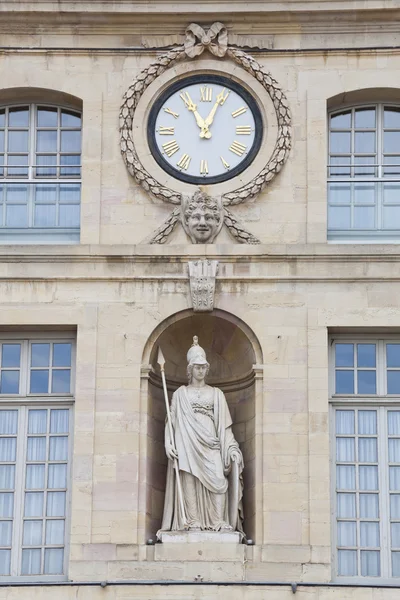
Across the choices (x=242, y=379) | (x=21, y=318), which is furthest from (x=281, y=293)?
(x=21, y=318)

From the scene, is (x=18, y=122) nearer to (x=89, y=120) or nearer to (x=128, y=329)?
(x=89, y=120)

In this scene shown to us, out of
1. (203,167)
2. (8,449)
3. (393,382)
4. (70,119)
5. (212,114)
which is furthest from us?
(70,119)

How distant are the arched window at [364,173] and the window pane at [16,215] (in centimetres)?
388

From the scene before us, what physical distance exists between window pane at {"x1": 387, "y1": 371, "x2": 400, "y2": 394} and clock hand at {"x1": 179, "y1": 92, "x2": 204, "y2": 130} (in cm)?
396

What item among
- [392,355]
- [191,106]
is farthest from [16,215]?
[392,355]

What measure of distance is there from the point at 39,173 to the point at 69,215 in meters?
0.70

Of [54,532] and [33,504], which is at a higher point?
[33,504]

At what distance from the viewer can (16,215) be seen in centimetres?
2686

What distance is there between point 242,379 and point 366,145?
Result: 135 inches

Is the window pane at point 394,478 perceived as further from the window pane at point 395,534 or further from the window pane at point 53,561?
the window pane at point 53,561

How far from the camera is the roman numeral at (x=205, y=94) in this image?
26.8m

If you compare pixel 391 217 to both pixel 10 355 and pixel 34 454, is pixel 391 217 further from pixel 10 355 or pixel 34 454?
pixel 34 454

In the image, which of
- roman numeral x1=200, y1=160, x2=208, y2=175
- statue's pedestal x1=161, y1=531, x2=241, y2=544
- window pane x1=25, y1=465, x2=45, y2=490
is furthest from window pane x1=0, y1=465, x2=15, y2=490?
roman numeral x1=200, y1=160, x2=208, y2=175

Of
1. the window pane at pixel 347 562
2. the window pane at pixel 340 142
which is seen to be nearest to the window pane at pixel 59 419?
the window pane at pixel 347 562
